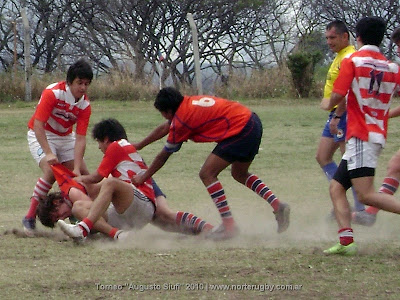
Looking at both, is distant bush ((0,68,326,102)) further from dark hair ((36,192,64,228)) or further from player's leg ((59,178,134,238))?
player's leg ((59,178,134,238))

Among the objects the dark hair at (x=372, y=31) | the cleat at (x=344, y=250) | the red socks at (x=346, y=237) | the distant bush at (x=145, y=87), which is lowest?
the distant bush at (x=145, y=87)

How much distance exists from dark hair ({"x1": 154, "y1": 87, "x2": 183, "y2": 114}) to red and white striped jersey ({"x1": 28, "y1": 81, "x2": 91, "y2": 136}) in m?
0.99

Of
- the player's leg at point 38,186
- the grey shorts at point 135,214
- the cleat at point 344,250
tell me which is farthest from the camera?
the player's leg at point 38,186

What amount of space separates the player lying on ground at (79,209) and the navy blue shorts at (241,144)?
0.56m

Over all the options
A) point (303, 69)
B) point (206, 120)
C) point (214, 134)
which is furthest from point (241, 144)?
point (303, 69)

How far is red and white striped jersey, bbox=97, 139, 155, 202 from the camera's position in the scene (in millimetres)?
6258

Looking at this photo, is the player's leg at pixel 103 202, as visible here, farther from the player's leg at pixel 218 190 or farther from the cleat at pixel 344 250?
the cleat at pixel 344 250

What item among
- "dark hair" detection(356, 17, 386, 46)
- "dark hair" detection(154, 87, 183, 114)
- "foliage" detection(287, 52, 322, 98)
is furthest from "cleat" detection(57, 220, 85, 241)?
"foliage" detection(287, 52, 322, 98)

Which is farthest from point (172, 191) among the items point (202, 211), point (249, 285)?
point (249, 285)

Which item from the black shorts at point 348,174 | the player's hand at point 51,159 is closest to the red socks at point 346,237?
the black shorts at point 348,174

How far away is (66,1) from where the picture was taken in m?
27.6

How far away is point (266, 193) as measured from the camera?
6.54m

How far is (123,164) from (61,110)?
0.83 m

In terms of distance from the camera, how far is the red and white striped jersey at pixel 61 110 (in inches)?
263
